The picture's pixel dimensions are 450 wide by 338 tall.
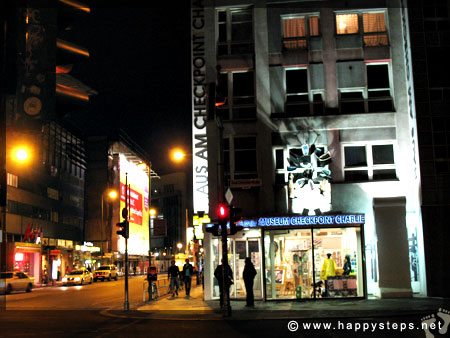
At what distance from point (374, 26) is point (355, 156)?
6.61 m

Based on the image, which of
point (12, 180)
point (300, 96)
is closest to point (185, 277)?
point (300, 96)

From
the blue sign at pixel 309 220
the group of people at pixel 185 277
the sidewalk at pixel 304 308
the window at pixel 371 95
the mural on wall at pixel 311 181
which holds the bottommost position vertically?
the sidewalk at pixel 304 308

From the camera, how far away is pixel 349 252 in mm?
24500

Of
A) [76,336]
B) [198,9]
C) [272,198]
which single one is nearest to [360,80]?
[272,198]

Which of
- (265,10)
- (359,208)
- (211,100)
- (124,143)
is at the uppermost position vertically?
(124,143)

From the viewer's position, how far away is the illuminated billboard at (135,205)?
88.8m

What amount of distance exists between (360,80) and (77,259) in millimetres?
60385

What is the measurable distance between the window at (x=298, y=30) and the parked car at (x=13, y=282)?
25389 mm

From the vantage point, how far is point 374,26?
2722cm

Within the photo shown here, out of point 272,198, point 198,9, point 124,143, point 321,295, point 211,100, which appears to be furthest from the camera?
point 124,143

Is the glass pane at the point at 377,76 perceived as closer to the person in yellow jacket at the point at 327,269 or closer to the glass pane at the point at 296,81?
the glass pane at the point at 296,81

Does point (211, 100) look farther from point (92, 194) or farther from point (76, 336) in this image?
point (92, 194)

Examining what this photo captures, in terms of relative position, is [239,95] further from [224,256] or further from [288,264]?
[224,256]

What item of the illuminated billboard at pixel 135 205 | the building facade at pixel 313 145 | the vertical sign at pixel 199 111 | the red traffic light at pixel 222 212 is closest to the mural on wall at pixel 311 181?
the building facade at pixel 313 145
